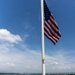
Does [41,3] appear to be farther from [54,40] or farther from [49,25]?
[54,40]

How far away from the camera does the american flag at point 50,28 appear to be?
15195 millimetres

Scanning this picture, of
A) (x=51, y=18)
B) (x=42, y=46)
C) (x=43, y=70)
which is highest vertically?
(x=51, y=18)

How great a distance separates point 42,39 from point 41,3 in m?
2.21

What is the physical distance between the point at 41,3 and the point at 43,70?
3.93 metres

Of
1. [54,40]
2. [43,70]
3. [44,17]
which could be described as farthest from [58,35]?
[43,70]

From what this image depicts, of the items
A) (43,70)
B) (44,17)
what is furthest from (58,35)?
(43,70)

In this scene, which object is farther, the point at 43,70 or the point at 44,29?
the point at 44,29

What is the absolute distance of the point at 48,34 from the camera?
15203mm

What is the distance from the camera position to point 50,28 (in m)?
15.3

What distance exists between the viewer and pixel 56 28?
1545 cm

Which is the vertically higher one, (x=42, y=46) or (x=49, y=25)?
(x=49, y=25)

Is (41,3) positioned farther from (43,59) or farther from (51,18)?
(43,59)

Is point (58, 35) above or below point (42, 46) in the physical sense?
above

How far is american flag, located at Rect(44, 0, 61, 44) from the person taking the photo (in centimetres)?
1520
